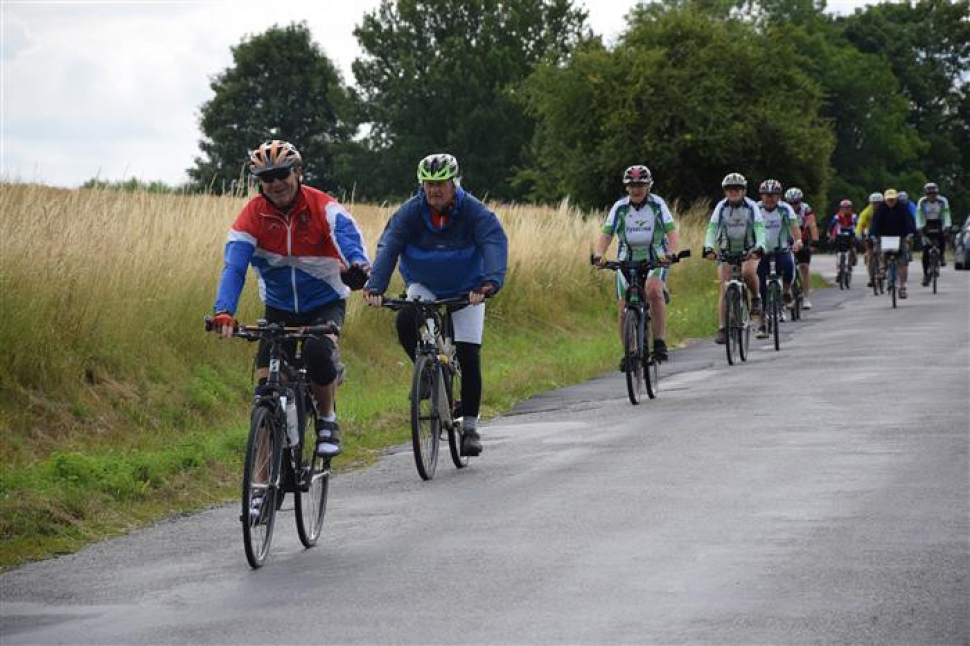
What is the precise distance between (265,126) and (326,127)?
14.2 ft

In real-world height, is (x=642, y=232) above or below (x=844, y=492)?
above

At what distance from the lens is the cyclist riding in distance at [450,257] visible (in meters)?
11.7

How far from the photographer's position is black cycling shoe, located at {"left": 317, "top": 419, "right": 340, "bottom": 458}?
30.8 feet

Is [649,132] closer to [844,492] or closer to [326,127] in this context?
[844,492]

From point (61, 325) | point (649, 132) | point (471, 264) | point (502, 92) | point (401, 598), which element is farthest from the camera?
point (502, 92)

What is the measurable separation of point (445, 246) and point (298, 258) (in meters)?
2.72

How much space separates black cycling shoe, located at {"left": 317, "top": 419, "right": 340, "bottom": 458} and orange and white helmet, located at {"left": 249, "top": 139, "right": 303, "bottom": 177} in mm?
1345

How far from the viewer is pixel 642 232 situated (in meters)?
17.1

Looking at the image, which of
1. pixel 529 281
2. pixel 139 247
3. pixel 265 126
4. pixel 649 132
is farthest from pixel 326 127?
pixel 139 247

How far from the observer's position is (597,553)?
8.84 m

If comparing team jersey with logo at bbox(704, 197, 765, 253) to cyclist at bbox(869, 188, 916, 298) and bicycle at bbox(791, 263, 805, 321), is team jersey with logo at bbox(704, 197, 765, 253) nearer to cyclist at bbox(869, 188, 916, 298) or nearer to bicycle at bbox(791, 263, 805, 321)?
bicycle at bbox(791, 263, 805, 321)

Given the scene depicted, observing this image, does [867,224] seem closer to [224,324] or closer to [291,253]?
[291,253]

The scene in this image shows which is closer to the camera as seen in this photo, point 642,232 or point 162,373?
point 162,373

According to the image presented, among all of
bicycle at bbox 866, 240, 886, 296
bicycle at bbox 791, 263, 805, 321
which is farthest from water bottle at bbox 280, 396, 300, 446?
bicycle at bbox 866, 240, 886, 296
